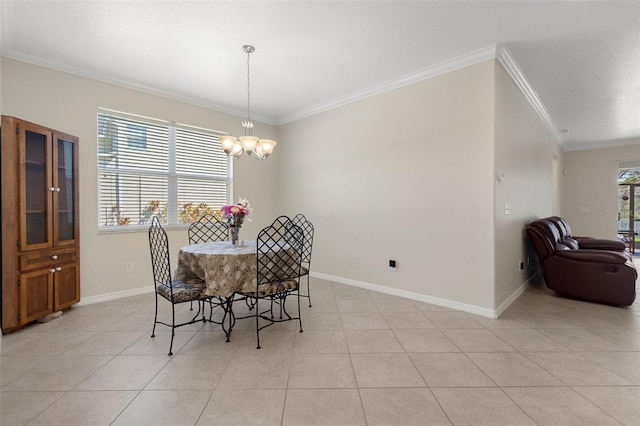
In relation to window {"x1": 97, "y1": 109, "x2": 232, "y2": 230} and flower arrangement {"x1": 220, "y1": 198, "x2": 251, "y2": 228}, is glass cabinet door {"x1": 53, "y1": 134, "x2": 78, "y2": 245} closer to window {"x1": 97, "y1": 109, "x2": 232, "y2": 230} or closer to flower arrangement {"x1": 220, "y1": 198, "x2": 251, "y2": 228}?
window {"x1": 97, "y1": 109, "x2": 232, "y2": 230}

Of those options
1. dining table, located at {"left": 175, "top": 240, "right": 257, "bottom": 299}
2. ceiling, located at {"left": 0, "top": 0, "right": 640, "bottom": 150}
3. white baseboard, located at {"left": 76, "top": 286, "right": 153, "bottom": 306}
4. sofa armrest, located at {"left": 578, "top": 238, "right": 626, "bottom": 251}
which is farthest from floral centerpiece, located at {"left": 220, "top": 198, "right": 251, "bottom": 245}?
sofa armrest, located at {"left": 578, "top": 238, "right": 626, "bottom": 251}

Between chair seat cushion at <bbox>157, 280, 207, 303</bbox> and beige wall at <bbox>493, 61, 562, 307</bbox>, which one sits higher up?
beige wall at <bbox>493, 61, 562, 307</bbox>

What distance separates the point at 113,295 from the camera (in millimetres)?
3572

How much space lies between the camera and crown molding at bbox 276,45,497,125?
2945 millimetres

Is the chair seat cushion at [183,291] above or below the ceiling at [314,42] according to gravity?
below

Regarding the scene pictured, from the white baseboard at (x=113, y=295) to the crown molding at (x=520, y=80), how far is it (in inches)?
200

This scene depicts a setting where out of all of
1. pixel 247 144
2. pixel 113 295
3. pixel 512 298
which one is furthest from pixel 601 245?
pixel 113 295

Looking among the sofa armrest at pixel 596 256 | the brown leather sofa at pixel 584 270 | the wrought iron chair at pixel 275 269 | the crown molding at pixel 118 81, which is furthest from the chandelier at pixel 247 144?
the sofa armrest at pixel 596 256

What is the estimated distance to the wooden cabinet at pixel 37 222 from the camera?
255cm

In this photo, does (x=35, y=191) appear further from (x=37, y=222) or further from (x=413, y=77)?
(x=413, y=77)

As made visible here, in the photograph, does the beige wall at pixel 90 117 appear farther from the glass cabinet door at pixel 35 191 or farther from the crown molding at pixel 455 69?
the crown molding at pixel 455 69

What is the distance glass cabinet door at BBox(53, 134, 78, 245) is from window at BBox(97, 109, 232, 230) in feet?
1.21

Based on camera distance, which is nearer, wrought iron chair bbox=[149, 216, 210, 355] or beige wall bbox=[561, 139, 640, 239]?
wrought iron chair bbox=[149, 216, 210, 355]

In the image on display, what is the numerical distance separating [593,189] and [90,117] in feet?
34.3
